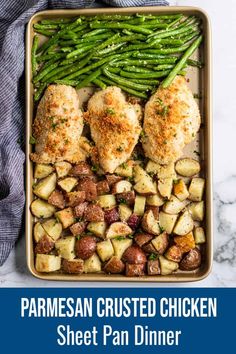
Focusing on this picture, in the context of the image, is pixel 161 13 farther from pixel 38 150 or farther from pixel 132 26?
pixel 38 150

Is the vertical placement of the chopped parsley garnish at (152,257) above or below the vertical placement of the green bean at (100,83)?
below

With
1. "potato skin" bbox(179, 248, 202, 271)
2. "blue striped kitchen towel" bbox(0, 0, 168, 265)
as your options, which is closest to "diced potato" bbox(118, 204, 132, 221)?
"potato skin" bbox(179, 248, 202, 271)

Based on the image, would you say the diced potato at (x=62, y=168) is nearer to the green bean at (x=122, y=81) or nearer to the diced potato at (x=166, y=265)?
the green bean at (x=122, y=81)

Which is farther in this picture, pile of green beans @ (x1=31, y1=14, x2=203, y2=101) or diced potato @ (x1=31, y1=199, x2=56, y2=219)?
diced potato @ (x1=31, y1=199, x2=56, y2=219)

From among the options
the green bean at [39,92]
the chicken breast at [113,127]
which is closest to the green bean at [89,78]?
the chicken breast at [113,127]

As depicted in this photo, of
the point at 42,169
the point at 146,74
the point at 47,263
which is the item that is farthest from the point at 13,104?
the point at 47,263

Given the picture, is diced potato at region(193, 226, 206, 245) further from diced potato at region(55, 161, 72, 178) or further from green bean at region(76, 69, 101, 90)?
green bean at region(76, 69, 101, 90)
